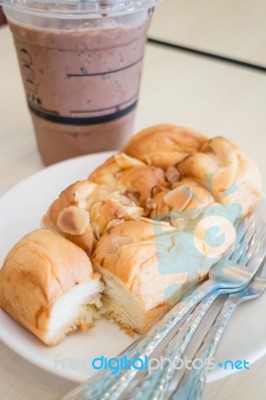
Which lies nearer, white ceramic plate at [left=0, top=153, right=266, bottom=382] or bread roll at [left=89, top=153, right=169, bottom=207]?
white ceramic plate at [left=0, top=153, right=266, bottom=382]

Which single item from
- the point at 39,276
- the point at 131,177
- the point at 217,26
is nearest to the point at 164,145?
the point at 131,177

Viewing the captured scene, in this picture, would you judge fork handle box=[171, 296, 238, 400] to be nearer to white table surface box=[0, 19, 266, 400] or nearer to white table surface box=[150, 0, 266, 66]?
white table surface box=[0, 19, 266, 400]

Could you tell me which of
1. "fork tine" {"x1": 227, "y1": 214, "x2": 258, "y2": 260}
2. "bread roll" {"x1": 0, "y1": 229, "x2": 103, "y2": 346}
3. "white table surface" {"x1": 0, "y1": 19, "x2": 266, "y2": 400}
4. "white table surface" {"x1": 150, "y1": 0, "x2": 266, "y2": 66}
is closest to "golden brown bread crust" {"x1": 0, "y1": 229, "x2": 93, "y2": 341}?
"bread roll" {"x1": 0, "y1": 229, "x2": 103, "y2": 346}

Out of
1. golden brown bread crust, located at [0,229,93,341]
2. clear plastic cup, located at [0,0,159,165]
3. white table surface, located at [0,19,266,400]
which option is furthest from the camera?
white table surface, located at [0,19,266,400]

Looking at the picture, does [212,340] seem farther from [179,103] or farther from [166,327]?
[179,103]

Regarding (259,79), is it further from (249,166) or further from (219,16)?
(249,166)

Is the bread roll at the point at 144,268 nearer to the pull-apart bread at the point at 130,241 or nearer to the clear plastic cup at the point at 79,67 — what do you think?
the pull-apart bread at the point at 130,241

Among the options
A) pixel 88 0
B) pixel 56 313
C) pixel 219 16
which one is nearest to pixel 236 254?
pixel 56 313
